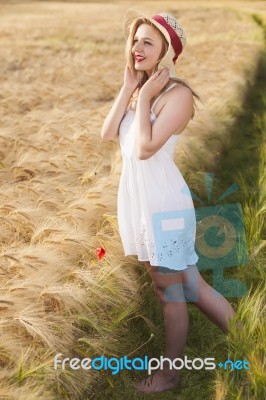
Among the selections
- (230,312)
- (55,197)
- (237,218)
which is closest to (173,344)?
(230,312)

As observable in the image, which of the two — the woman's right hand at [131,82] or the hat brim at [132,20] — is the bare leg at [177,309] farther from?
the hat brim at [132,20]

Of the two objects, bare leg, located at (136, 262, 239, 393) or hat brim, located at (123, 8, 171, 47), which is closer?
hat brim, located at (123, 8, 171, 47)

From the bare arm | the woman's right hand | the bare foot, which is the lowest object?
the bare foot

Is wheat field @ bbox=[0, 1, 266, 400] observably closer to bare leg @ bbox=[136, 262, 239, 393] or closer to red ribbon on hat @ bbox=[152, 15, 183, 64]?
bare leg @ bbox=[136, 262, 239, 393]

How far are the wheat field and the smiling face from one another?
1053mm

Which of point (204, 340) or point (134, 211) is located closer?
point (134, 211)

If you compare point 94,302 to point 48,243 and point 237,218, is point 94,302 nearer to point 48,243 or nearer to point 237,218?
point 48,243

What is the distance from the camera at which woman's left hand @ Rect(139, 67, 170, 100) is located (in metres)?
2.80

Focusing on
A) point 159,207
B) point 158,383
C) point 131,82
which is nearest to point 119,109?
point 131,82

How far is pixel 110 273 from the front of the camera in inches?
130

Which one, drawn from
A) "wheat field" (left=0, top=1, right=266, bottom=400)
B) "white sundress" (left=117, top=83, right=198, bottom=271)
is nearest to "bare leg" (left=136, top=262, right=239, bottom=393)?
"white sundress" (left=117, top=83, right=198, bottom=271)

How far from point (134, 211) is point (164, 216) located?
16 cm

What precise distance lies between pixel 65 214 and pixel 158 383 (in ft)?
4.17

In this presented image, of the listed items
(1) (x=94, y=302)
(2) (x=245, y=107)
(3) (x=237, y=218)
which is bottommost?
(2) (x=245, y=107)
